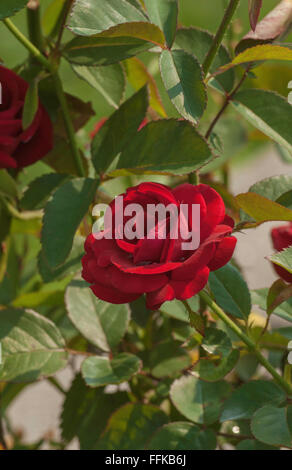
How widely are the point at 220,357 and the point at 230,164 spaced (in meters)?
1.46

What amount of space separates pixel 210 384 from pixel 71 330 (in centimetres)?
19

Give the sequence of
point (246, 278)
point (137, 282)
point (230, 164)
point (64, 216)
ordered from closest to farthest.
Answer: point (137, 282) → point (64, 216) → point (246, 278) → point (230, 164)

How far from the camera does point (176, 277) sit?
1.23ft

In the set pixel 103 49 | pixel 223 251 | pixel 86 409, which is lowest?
pixel 86 409

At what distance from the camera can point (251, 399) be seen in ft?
1.60

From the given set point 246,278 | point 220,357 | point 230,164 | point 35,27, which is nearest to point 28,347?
point 220,357

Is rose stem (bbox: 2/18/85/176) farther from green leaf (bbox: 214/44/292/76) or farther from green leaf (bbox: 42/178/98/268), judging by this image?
green leaf (bbox: 214/44/292/76)

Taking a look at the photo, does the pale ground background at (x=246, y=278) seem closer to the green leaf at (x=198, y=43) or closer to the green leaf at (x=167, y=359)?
the green leaf at (x=167, y=359)

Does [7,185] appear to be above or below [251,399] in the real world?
above

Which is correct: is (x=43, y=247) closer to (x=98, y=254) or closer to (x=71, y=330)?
(x=98, y=254)

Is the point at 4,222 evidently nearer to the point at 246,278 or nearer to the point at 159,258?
the point at 159,258

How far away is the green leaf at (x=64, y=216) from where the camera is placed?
0.46 metres

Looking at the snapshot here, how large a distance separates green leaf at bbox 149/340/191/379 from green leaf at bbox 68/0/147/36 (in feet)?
1.03

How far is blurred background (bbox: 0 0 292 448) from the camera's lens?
2.36 ft
